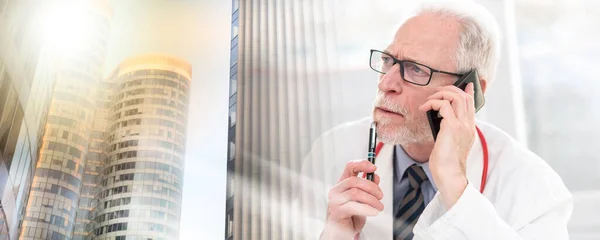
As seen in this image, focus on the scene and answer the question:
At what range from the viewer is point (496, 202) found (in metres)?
1.22

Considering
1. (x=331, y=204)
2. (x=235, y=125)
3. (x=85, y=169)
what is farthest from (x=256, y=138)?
(x=331, y=204)

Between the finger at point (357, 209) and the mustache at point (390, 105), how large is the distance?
240 millimetres

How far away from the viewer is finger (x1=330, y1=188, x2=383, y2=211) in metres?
1.11

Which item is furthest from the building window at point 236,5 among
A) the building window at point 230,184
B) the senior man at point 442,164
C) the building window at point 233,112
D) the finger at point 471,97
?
the finger at point 471,97

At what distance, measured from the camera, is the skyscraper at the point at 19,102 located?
1.55m


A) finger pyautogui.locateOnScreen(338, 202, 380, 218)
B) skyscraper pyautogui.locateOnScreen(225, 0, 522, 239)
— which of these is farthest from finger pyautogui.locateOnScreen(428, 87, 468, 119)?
skyscraper pyautogui.locateOnScreen(225, 0, 522, 239)

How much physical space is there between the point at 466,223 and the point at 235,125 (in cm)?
123

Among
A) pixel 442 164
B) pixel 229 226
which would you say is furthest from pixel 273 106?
pixel 442 164

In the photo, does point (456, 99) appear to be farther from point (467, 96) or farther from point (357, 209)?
point (357, 209)

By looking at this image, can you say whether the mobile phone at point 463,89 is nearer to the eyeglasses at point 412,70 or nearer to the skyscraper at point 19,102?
the eyeglasses at point 412,70

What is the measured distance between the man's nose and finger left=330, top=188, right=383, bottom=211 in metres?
0.25

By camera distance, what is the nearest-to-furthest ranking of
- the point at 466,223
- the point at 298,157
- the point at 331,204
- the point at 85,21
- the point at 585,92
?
the point at 466,223
the point at 331,204
the point at 585,92
the point at 85,21
the point at 298,157

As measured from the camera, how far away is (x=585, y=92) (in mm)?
1597

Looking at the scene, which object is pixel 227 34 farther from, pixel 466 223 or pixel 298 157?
pixel 466 223
